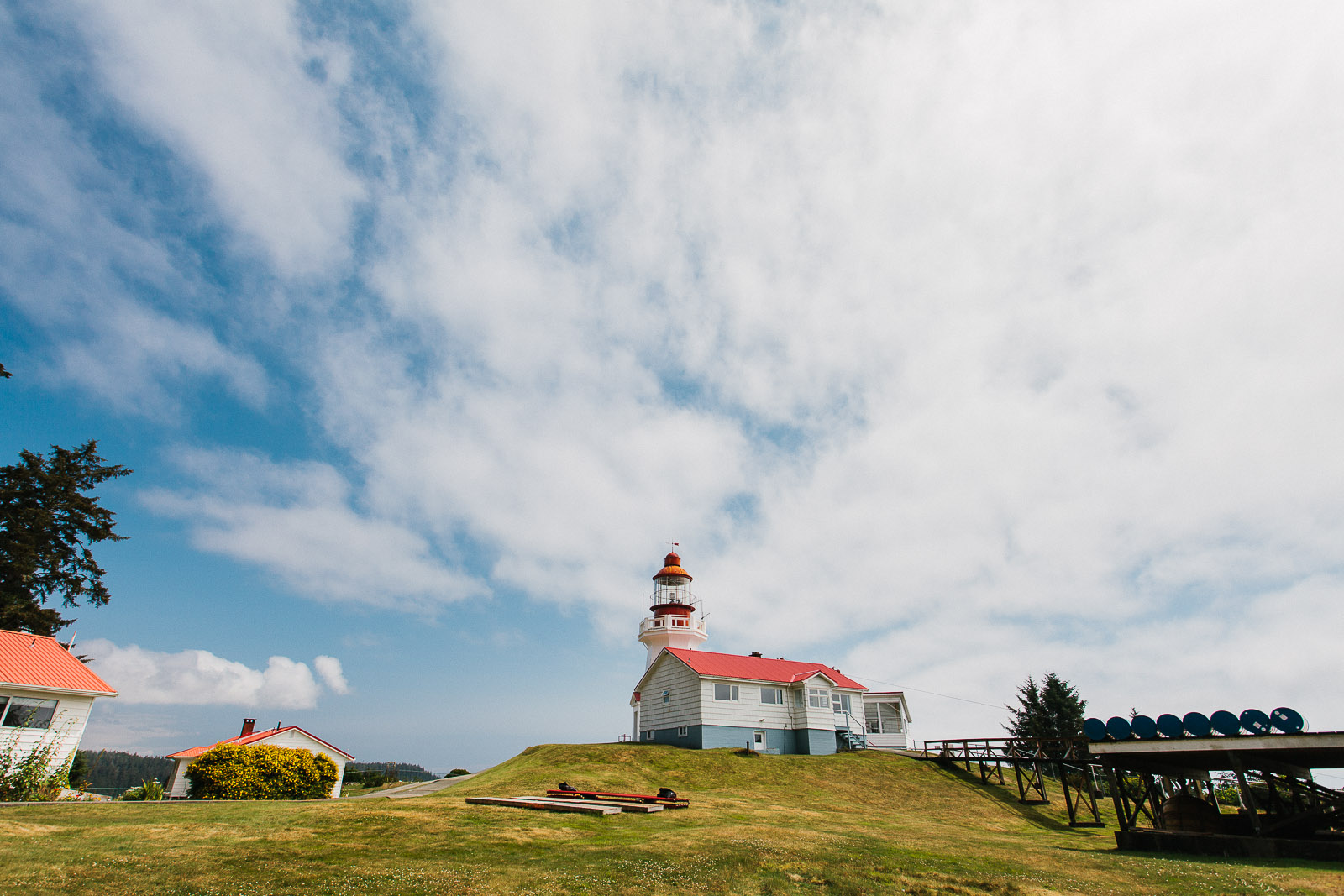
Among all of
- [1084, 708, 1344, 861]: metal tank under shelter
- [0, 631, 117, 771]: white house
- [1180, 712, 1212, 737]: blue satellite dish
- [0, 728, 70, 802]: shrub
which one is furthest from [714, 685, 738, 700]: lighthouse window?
[0, 728, 70, 802]: shrub

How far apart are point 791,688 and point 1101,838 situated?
67.5ft

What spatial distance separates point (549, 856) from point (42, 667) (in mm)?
27469

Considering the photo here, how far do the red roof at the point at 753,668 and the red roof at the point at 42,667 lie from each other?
28371 millimetres

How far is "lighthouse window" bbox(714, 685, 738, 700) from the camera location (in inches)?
1534

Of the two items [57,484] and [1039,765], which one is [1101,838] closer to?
[1039,765]

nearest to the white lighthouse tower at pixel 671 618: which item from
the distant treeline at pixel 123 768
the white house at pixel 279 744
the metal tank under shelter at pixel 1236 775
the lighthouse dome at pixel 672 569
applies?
the lighthouse dome at pixel 672 569

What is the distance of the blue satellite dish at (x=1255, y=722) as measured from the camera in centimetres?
1755

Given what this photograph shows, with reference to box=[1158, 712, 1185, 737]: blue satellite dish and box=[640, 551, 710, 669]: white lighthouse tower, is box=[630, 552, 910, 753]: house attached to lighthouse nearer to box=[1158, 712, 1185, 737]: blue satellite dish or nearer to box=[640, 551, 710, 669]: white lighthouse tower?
box=[640, 551, 710, 669]: white lighthouse tower

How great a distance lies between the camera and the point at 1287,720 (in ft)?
56.1

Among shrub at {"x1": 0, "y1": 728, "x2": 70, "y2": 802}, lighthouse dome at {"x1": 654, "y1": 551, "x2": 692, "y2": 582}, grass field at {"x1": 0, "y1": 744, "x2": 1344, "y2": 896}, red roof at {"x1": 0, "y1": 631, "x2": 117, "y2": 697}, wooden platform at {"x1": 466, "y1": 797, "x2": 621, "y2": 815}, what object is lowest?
grass field at {"x1": 0, "y1": 744, "x2": 1344, "y2": 896}

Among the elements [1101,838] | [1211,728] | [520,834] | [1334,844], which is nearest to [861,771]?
[1101,838]

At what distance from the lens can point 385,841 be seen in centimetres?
1387

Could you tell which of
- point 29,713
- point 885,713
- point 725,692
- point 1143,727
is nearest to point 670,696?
point 725,692

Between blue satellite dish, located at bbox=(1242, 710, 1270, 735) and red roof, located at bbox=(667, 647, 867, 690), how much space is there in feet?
83.4
